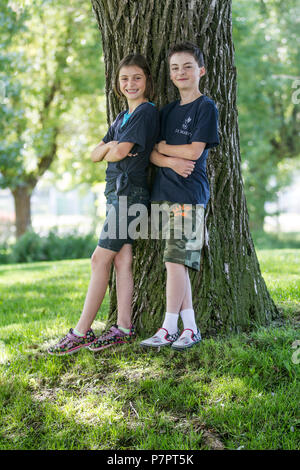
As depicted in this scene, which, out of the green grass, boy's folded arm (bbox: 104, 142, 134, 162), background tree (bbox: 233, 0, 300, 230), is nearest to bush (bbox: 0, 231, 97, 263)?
background tree (bbox: 233, 0, 300, 230)

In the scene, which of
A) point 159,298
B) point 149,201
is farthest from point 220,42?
point 159,298

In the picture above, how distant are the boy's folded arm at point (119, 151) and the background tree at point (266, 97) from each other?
11212mm

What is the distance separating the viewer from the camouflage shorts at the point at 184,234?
3031mm

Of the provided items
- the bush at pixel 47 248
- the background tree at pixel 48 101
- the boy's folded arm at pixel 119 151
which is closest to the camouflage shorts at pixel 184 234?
the boy's folded arm at pixel 119 151

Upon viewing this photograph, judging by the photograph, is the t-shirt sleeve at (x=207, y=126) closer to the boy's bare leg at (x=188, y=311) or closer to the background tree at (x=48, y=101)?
the boy's bare leg at (x=188, y=311)

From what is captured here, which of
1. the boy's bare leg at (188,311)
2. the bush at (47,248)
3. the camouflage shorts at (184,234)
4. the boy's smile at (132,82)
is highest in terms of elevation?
the boy's smile at (132,82)

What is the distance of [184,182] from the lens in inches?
120

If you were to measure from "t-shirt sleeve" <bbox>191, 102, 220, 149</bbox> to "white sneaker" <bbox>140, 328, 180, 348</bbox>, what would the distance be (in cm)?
128

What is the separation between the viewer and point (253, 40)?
15180mm

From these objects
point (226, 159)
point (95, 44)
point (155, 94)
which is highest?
point (95, 44)

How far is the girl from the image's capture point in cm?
312

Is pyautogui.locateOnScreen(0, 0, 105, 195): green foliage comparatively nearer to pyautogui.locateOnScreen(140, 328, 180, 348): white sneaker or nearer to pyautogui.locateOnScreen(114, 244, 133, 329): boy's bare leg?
pyautogui.locateOnScreen(114, 244, 133, 329): boy's bare leg
